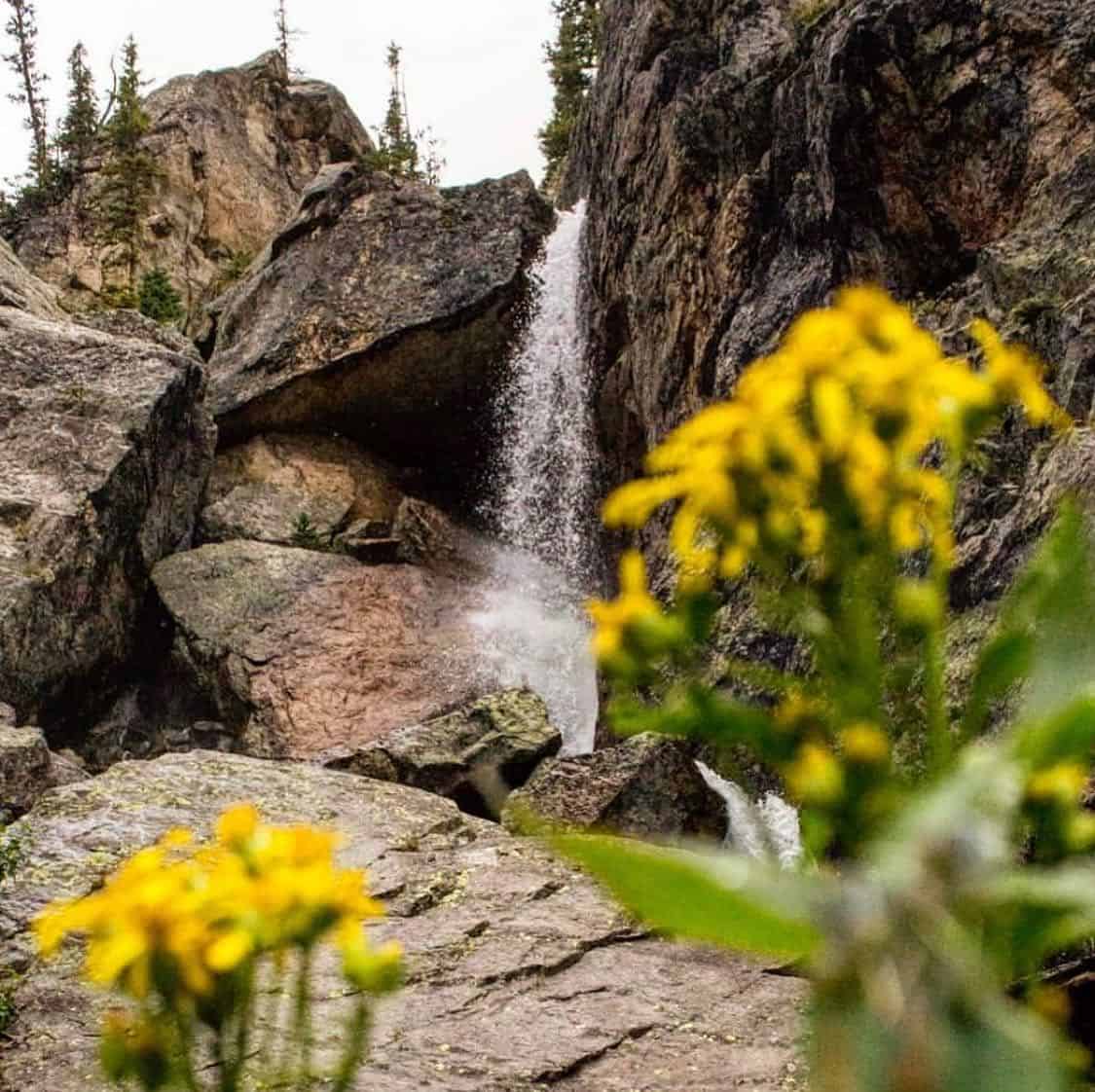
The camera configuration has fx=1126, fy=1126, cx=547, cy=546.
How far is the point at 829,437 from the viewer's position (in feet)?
2.44

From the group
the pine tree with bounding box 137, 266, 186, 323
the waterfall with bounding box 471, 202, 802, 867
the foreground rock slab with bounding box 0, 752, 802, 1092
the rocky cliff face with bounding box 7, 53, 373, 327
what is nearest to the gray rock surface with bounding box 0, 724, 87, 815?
the foreground rock slab with bounding box 0, 752, 802, 1092

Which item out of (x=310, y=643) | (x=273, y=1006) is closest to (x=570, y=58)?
(x=310, y=643)

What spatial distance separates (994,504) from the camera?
9055mm

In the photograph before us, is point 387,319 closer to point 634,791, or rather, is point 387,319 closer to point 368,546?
point 368,546

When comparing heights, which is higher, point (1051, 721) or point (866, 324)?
Answer: point (866, 324)

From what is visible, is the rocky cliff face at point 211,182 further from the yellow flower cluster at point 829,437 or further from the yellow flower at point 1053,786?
the yellow flower at point 1053,786

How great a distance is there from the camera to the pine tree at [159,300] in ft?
101

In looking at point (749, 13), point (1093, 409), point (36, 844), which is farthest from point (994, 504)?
point (749, 13)

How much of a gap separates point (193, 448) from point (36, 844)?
14481 millimetres

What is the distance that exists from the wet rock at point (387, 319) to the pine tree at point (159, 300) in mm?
6336

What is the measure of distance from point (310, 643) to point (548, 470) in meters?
6.75

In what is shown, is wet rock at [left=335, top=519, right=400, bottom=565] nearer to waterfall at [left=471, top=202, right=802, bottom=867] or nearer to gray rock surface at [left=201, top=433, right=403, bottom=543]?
gray rock surface at [left=201, top=433, right=403, bottom=543]

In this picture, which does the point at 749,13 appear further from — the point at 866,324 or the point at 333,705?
the point at 866,324

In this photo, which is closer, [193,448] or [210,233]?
[193,448]
